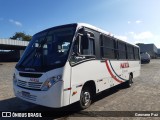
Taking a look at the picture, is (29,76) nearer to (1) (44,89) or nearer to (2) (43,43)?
(1) (44,89)

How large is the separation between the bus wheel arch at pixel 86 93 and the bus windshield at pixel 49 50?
5.11 feet

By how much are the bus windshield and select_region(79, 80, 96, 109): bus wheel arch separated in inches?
61.3

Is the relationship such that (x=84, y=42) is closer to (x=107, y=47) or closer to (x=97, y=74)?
(x=97, y=74)

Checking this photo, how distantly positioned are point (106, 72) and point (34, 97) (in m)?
3.61

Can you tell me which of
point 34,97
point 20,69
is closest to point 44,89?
point 34,97

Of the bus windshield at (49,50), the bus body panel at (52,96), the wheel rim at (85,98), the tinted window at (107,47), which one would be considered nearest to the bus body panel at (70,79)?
the bus body panel at (52,96)

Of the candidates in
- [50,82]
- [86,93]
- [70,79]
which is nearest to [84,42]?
[70,79]

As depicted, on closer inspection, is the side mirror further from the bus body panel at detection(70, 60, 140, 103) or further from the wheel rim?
the wheel rim

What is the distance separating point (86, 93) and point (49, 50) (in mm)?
2019

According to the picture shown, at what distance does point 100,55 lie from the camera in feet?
24.5

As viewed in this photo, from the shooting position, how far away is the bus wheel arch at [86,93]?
6.31 m

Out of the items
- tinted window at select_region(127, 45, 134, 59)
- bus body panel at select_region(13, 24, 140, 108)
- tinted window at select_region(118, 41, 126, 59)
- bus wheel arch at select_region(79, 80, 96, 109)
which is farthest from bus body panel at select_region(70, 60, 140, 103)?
tinted window at select_region(127, 45, 134, 59)

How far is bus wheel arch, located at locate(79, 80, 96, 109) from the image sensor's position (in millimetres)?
6310

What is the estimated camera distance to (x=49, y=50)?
5.83 metres
